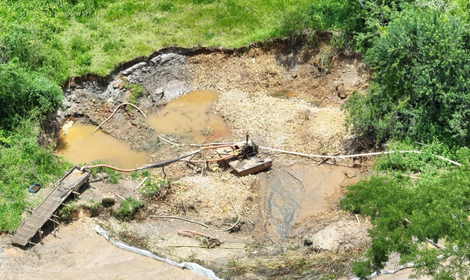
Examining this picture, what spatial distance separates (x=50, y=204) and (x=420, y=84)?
1187cm

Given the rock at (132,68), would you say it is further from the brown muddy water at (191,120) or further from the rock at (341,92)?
the rock at (341,92)

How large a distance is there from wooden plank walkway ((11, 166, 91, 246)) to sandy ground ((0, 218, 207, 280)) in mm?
396

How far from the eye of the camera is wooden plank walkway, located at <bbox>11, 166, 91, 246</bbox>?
13.8 meters

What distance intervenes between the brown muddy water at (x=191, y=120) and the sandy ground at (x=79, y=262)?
6076 mm

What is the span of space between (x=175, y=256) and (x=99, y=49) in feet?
34.4

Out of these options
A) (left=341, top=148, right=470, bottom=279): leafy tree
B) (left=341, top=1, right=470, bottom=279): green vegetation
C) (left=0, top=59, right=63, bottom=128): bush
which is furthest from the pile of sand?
(left=341, top=148, right=470, bottom=279): leafy tree

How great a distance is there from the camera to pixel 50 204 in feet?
48.1

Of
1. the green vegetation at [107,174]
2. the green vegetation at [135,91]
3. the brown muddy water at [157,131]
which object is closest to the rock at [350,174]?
the brown muddy water at [157,131]

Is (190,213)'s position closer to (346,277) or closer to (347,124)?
(346,277)

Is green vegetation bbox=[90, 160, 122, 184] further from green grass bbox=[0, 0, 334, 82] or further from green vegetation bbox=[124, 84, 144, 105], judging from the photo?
green grass bbox=[0, 0, 334, 82]

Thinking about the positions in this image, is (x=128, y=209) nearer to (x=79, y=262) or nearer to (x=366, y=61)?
(x=79, y=262)

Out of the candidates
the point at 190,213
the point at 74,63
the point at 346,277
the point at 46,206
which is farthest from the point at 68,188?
the point at 346,277

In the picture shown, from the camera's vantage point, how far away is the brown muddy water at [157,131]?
1827 centimetres

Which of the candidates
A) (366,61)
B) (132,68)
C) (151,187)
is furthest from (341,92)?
(151,187)
